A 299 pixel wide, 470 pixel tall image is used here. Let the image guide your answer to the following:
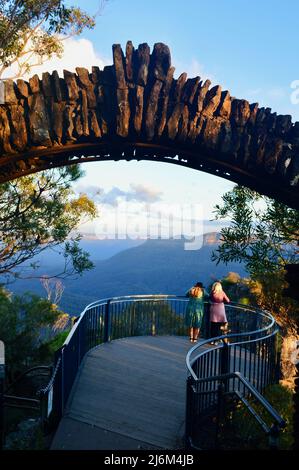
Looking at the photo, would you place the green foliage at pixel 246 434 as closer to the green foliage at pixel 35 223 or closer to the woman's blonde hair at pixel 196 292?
the woman's blonde hair at pixel 196 292

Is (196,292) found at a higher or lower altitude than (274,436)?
higher

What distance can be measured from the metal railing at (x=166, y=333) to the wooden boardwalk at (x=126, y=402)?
351mm

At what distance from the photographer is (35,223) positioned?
16828 millimetres

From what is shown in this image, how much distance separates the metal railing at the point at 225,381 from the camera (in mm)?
6570

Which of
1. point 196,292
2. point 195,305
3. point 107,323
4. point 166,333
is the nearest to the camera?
point 196,292

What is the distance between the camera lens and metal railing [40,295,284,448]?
7711mm

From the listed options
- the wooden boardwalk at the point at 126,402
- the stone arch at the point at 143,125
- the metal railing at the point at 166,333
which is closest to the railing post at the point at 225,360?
the metal railing at the point at 166,333

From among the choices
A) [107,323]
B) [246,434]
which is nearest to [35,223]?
[107,323]

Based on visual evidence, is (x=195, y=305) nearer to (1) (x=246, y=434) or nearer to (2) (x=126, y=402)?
(2) (x=126, y=402)

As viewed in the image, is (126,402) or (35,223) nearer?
(126,402)

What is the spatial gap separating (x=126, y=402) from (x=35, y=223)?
931 centimetres

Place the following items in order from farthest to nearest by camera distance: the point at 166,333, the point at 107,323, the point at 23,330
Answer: the point at 23,330 → the point at 166,333 → the point at 107,323

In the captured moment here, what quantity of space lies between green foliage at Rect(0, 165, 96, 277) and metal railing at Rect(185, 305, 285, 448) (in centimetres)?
752

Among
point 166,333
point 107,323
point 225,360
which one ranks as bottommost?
point 166,333
